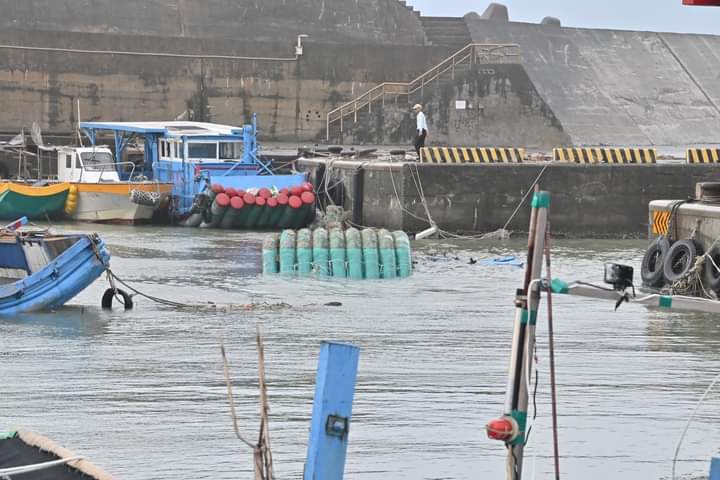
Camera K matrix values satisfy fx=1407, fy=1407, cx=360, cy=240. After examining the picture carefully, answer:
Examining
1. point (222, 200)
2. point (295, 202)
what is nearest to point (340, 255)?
point (295, 202)

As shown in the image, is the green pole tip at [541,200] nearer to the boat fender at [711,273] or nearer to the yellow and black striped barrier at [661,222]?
the boat fender at [711,273]

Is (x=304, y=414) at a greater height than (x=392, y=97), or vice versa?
(x=392, y=97)

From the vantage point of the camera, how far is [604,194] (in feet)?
90.8

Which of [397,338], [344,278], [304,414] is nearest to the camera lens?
[304,414]

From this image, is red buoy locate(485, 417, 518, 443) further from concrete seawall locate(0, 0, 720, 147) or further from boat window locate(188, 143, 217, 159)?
concrete seawall locate(0, 0, 720, 147)

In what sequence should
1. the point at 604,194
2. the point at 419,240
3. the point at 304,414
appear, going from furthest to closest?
1. the point at 604,194
2. the point at 419,240
3. the point at 304,414

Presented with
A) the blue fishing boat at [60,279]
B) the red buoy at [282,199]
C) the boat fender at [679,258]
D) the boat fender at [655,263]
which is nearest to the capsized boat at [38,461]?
the blue fishing boat at [60,279]

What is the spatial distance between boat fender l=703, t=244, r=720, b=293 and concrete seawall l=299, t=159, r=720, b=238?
10.1 metres

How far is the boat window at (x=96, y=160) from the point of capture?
29.8 m

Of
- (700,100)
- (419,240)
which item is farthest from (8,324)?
(700,100)

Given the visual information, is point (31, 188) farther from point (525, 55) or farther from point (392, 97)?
point (525, 55)

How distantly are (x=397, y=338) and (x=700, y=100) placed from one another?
3682cm

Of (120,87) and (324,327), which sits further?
(120,87)

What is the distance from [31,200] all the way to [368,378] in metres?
18.3
